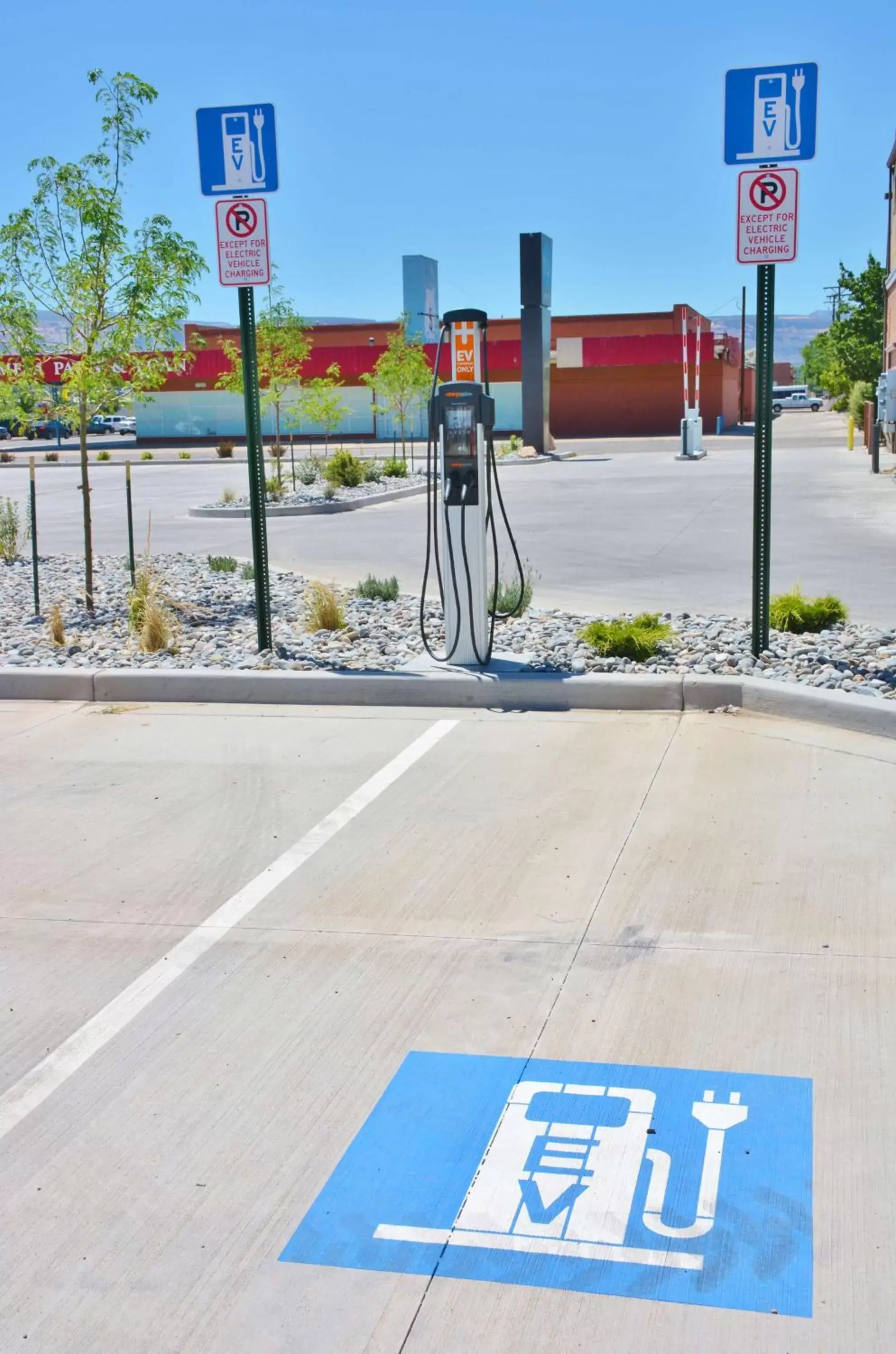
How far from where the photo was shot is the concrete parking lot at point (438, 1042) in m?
3.08

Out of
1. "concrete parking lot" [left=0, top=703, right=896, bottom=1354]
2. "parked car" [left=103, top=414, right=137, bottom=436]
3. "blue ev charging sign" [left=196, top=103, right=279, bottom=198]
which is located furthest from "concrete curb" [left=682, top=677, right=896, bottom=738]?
"parked car" [left=103, top=414, right=137, bottom=436]

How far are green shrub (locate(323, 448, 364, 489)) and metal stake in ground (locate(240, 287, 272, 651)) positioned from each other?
60.1 feet

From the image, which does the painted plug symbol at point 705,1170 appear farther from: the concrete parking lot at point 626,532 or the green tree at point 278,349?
the green tree at point 278,349

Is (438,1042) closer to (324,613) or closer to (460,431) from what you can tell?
(460,431)

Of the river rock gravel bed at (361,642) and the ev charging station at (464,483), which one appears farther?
the river rock gravel bed at (361,642)

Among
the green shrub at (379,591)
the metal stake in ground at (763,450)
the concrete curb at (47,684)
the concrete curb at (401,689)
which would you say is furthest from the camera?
the green shrub at (379,591)

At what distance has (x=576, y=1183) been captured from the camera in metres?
3.50

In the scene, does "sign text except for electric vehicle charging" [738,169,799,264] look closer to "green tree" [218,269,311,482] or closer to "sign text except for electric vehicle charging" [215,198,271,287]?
"sign text except for electric vehicle charging" [215,198,271,287]

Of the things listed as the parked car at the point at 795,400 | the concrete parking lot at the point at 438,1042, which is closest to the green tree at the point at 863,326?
the parked car at the point at 795,400

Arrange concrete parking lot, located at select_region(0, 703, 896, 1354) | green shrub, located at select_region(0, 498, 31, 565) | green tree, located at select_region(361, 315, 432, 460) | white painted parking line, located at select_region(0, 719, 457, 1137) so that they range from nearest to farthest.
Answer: concrete parking lot, located at select_region(0, 703, 896, 1354) → white painted parking line, located at select_region(0, 719, 457, 1137) → green shrub, located at select_region(0, 498, 31, 565) → green tree, located at select_region(361, 315, 432, 460)

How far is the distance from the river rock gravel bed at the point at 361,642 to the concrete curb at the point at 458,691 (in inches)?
10.3

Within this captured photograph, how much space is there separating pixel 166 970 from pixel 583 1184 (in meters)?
1.94

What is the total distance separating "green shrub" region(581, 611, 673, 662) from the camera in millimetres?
8875

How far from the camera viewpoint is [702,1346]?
2885mm
